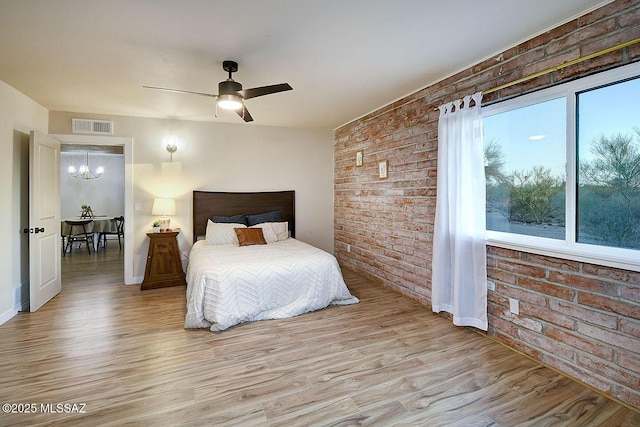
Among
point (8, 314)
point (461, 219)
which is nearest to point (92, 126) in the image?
point (8, 314)

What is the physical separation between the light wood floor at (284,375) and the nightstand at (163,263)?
36.7 inches

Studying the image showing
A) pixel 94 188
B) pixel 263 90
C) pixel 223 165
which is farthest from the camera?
pixel 94 188

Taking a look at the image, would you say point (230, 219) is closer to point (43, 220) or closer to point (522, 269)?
point (43, 220)

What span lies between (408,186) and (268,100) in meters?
2.05

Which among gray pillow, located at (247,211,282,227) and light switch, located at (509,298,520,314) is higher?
gray pillow, located at (247,211,282,227)

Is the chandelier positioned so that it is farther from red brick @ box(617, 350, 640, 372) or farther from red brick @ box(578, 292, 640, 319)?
red brick @ box(617, 350, 640, 372)

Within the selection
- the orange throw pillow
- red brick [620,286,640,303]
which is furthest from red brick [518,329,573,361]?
the orange throw pillow

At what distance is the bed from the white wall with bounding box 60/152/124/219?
5.99 metres

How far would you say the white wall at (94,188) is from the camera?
8469 millimetres

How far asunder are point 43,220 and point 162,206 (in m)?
1.30

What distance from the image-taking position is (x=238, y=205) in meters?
5.06

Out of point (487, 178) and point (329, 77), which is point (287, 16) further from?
point (487, 178)

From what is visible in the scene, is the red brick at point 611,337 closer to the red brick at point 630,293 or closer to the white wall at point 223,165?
the red brick at point 630,293

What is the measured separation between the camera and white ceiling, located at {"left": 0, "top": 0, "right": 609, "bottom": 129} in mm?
1988
